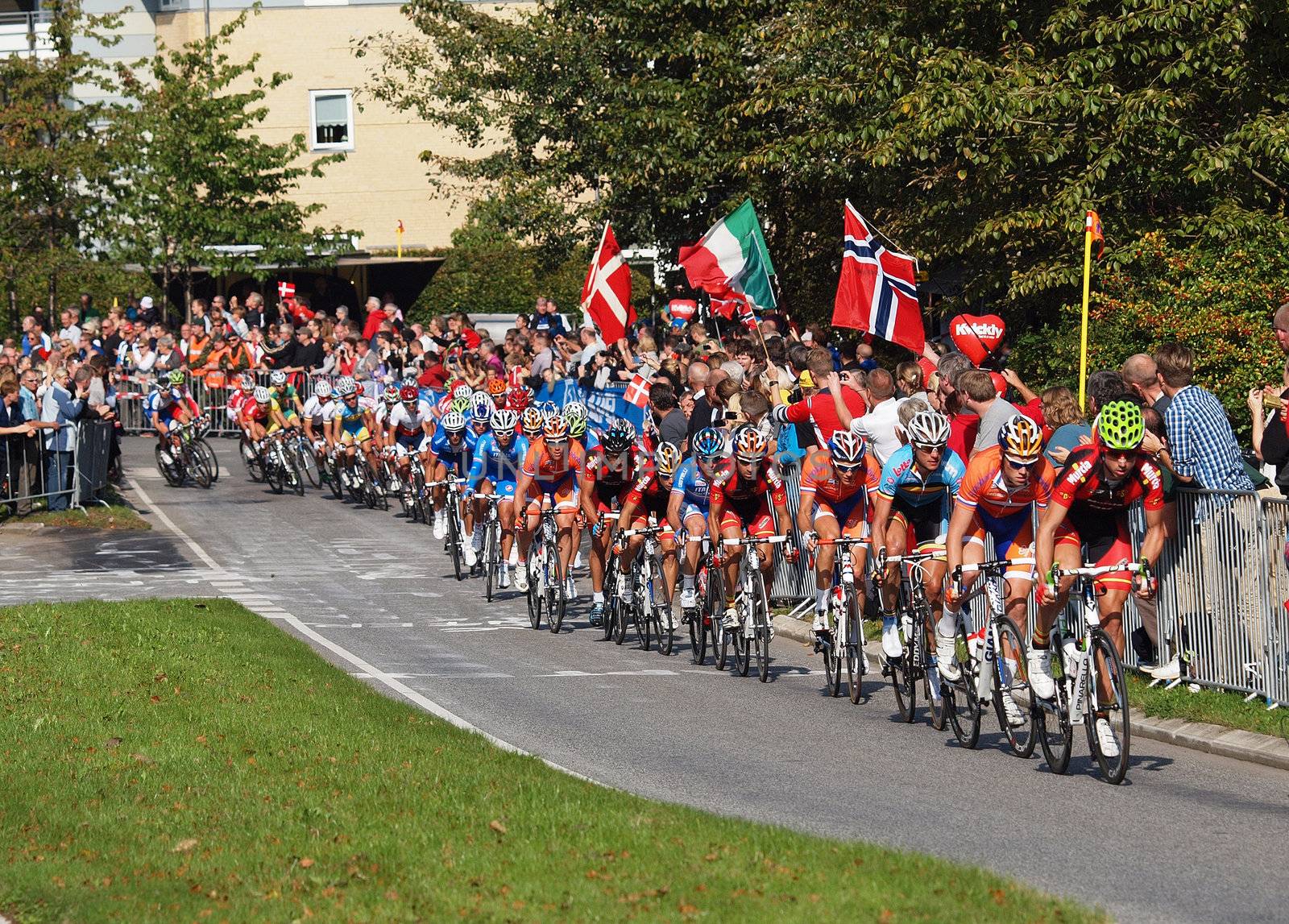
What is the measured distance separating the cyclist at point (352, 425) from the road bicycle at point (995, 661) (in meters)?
17.6

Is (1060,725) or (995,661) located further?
(995,661)

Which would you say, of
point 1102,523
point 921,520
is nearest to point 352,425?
point 921,520

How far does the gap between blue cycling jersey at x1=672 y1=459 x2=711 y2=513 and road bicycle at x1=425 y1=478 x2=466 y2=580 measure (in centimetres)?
620

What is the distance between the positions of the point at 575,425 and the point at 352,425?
12.3 m

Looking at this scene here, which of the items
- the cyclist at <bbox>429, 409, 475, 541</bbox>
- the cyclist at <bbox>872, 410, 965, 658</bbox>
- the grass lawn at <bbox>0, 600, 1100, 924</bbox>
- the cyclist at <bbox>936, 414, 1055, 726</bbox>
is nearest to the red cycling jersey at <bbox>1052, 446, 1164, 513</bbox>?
the cyclist at <bbox>936, 414, 1055, 726</bbox>

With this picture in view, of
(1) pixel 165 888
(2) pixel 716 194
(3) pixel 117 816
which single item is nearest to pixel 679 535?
(3) pixel 117 816

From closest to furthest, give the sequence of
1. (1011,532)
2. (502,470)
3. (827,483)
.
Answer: (1011,532), (827,483), (502,470)

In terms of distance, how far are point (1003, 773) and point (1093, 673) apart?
90cm

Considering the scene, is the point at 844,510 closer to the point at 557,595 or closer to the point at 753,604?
the point at 753,604

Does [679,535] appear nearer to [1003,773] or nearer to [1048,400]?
[1048,400]

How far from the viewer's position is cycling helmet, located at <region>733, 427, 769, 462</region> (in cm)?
1465

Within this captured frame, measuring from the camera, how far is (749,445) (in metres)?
14.7

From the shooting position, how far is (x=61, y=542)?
81.9 feet

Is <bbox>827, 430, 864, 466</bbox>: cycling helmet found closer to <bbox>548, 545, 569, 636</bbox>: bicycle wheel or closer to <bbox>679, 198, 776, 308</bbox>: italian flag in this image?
<bbox>548, 545, 569, 636</bbox>: bicycle wheel
